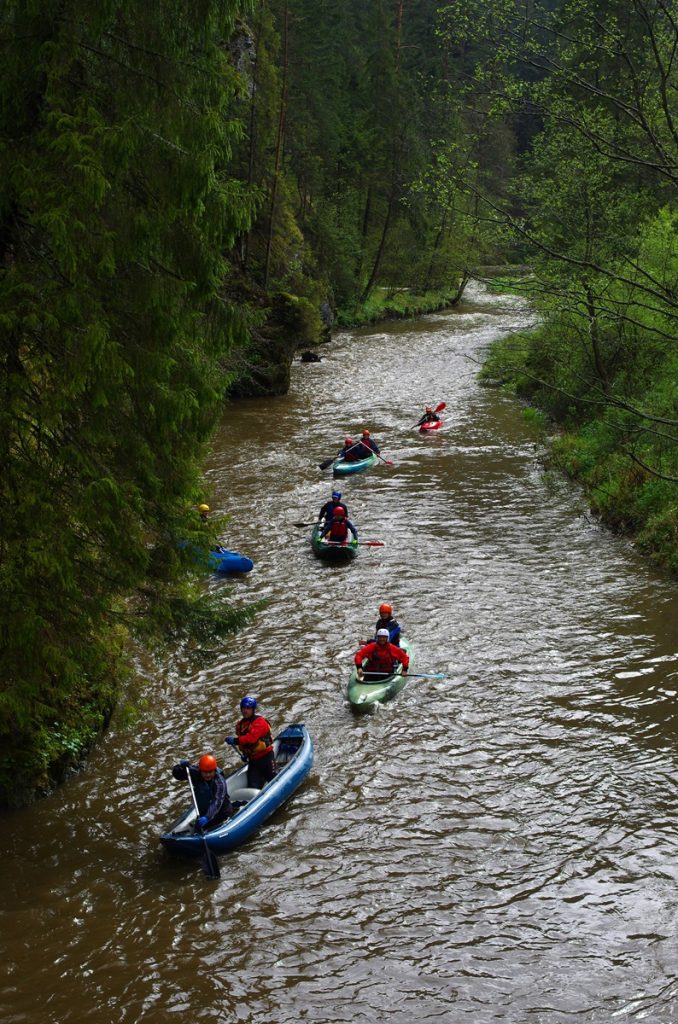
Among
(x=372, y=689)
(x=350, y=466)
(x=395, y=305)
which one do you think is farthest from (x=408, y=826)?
(x=395, y=305)

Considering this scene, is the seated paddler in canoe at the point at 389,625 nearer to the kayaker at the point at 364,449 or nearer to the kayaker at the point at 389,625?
the kayaker at the point at 389,625

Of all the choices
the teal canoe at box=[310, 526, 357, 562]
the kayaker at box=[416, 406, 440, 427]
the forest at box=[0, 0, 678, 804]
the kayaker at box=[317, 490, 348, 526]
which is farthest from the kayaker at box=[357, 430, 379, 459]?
the forest at box=[0, 0, 678, 804]

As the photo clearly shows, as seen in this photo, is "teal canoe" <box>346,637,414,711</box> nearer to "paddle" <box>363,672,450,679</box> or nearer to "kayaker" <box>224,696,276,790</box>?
"paddle" <box>363,672,450,679</box>

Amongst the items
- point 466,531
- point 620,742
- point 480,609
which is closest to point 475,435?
point 466,531

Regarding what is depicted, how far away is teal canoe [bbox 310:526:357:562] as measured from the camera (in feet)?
56.0

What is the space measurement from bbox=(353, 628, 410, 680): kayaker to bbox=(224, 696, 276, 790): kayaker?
92.4 inches

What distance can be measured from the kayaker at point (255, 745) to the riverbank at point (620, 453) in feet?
21.4

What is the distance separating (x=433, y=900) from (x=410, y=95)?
46632 mm

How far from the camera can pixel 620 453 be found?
20.1 m

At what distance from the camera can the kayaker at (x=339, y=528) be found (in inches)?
682

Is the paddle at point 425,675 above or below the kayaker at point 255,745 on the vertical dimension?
below

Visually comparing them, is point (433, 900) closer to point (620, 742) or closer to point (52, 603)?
point (620, 742)

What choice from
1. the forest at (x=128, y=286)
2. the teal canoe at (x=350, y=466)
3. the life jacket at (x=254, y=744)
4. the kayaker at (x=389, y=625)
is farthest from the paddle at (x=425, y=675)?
the teal canoe at (x=350, y=466)

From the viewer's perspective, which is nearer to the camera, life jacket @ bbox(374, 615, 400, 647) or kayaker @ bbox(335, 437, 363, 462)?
life jacket @ bbox(374, 615, 400, 647)
